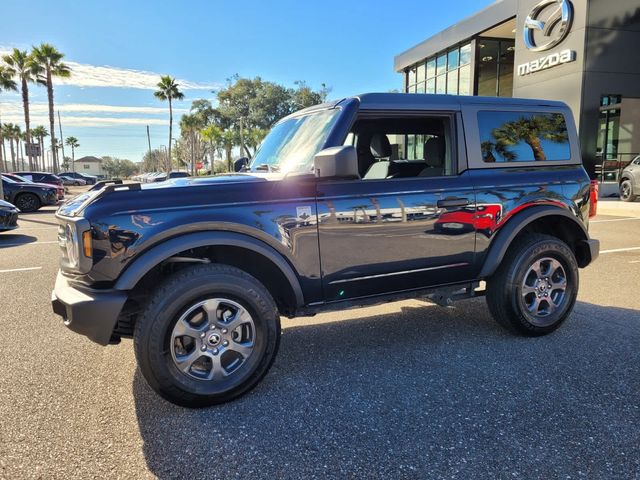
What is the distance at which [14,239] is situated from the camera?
395 inches

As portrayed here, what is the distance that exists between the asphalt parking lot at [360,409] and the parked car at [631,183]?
12828 millimetres

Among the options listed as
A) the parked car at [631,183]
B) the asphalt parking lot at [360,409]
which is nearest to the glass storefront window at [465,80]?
the parked car at [631,183]

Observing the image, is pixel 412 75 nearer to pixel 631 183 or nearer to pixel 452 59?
pixel 452 59

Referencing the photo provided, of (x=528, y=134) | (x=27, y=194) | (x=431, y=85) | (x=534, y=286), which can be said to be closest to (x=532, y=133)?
(x=528, y=134)

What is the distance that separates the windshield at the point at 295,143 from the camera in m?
3.43

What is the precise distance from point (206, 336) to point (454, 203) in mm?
2010

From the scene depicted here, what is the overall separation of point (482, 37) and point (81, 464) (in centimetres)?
2457

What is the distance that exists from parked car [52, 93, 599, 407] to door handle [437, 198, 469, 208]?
2 centimetres

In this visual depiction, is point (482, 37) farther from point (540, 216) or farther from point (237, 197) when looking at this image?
point (237, 197)

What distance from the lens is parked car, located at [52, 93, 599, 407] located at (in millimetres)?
2779

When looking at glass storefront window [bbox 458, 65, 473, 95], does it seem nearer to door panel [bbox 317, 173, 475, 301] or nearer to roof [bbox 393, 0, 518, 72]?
roof [bbox 393, 0, 518, 72]

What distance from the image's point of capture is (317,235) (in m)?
3.14


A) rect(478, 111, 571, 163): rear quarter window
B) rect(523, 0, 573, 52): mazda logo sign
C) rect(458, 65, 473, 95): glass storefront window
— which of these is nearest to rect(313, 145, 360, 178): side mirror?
rect(478, 111, 571, 163): rear quarter window

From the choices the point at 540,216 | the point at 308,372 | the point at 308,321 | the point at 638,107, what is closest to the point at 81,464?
the point at 308,372
